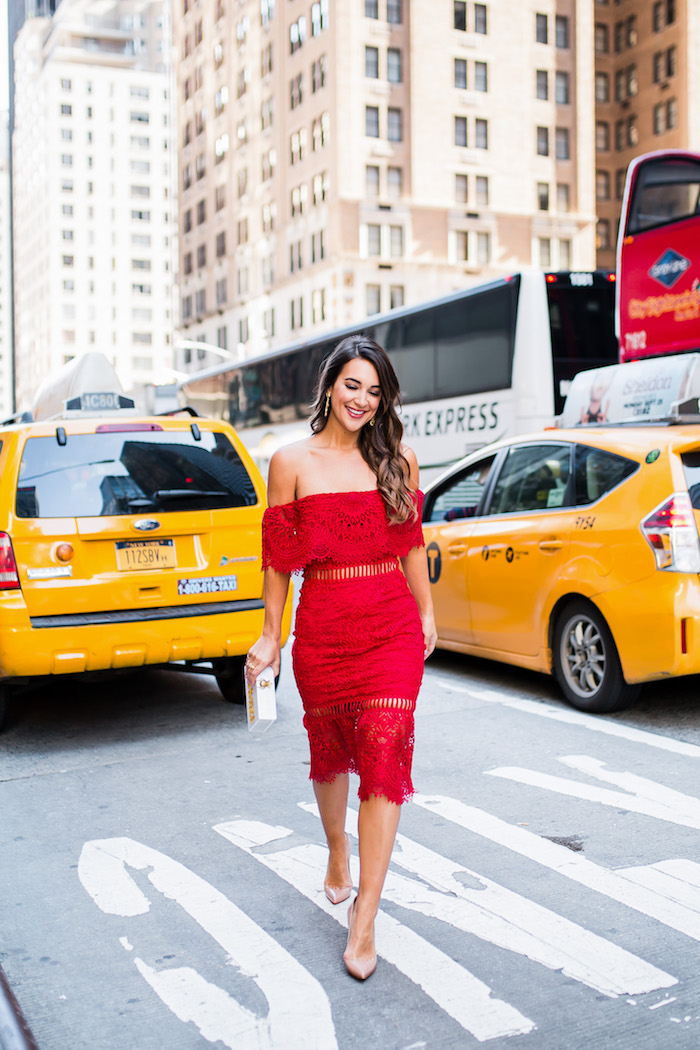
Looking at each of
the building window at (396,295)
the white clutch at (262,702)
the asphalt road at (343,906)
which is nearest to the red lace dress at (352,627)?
the white clutch at (262,702)

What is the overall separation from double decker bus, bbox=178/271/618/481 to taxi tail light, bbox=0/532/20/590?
24.5ft

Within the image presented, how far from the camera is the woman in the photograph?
350 cm

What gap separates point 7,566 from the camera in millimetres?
6027

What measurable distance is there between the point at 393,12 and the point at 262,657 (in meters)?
55.8

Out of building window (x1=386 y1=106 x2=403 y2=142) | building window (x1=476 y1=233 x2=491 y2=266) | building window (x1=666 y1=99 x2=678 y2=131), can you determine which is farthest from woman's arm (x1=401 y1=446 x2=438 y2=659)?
building window (x1=666 y1=99 x2=678 y2=131)

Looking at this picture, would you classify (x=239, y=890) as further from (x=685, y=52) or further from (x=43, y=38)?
(x=43, y=38)

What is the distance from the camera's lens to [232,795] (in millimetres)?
5230

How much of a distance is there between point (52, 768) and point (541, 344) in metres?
10.4

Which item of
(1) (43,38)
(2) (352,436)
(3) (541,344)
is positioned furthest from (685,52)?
(1) (43,38)

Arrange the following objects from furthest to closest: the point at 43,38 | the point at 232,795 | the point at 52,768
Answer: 1. the point at 43,38
2. the point at 52,768
3. the point at 232,795

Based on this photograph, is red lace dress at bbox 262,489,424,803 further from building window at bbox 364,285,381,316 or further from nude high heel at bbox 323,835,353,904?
building window at bbox 364,285,381,316

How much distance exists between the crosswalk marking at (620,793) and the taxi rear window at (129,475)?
7.67 feet

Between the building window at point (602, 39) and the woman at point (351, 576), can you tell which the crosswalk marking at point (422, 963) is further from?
the building window at point (602, 39)

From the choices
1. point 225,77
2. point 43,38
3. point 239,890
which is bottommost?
point 239,890
